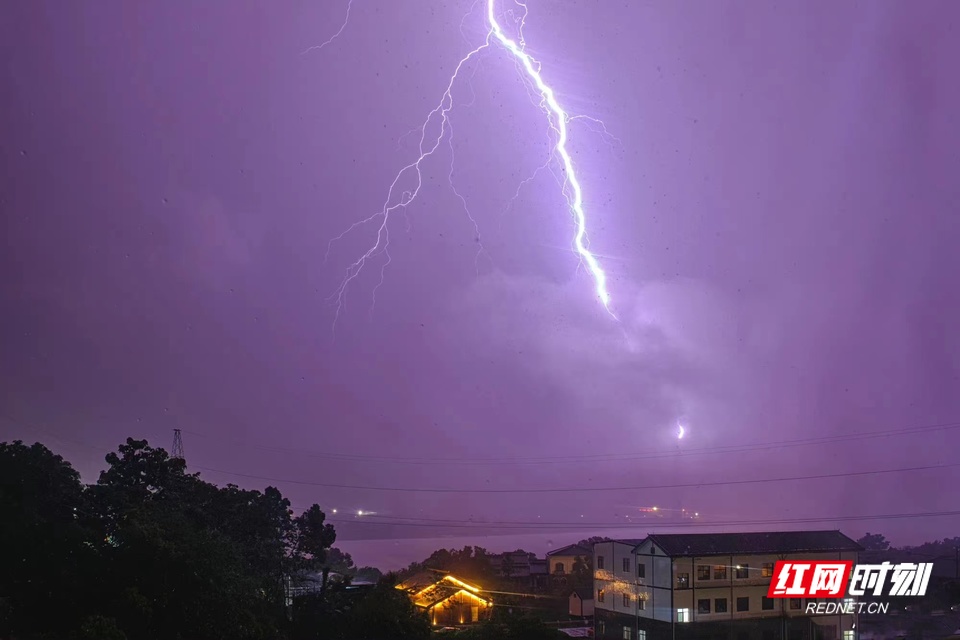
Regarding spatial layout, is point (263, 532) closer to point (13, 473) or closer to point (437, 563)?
point (13, 473)

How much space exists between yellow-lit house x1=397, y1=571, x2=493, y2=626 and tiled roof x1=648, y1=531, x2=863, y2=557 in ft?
18.1

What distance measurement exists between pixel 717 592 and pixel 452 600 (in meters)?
7.28

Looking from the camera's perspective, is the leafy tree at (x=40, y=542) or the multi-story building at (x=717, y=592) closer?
the leafy tree at (x=40, y=542)

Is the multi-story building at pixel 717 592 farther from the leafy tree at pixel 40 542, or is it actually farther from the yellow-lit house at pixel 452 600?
the leafy tree at pixel 40 542

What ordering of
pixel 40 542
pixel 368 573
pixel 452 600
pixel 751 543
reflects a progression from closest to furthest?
pixel 40 542 → pixel 751 543 → pixel 452 600 → pixel 368 573

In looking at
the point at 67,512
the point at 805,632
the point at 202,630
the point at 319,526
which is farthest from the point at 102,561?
the point at 805,632

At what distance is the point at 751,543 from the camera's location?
17.8 meters

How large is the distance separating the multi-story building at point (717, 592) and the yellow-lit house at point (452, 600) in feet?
13.5

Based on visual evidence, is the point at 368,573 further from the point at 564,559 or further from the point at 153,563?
the point at 153,563

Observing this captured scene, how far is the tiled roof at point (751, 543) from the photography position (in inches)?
674

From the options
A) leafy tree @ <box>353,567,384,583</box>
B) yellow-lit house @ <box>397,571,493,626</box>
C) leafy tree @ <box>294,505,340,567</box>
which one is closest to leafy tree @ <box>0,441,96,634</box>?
leafy tree @ <box>294,505,340,567</box>

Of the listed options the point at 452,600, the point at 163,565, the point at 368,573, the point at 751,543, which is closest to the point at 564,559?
the point at 452,600

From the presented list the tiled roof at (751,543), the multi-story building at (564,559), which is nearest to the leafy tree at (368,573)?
the multi-story building at (564,559)

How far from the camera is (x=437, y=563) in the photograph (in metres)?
29.8
